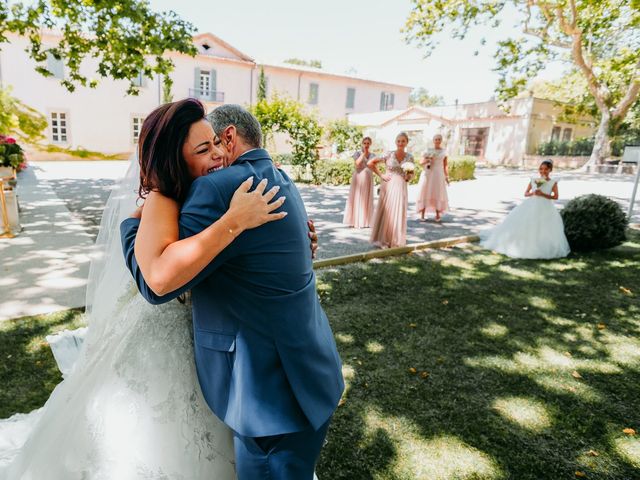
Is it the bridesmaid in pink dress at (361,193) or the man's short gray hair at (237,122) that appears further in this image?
the bridesmaid in pink dress at (361,193)

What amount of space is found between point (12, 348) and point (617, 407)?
17.2 feet

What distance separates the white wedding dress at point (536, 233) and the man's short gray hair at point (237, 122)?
7432 millimetres

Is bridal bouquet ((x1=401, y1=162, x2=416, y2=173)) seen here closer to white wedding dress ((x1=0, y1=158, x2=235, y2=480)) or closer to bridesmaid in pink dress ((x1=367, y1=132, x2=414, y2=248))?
bridesmaid in pink dress ((x1=367, y1=132, x2=414, y2=248))

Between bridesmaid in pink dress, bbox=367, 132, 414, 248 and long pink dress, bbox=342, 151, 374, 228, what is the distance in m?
1.68

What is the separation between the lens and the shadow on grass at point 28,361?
323 centimetres

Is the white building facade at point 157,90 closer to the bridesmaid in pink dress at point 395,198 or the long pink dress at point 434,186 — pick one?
the long pink dress at point 434,186

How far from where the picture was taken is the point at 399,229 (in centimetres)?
802

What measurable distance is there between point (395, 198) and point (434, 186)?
328cm

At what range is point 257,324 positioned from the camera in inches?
58.2

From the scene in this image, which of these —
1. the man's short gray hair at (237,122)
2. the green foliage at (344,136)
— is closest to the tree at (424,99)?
the green foliage at (344,136)

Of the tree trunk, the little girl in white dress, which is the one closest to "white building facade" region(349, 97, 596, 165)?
the tree trunk

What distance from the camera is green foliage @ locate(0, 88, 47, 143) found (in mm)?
1091

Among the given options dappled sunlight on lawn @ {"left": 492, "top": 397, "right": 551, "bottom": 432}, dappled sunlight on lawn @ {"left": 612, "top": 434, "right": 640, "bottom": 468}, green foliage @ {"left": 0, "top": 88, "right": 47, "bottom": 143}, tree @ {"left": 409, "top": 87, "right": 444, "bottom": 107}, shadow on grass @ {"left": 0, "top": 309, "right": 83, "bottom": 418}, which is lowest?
shadow on grass @ {"left": 0, "top": 309, "right": 83, "bottom": 418}

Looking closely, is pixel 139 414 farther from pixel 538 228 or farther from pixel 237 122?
pixel 538 228
